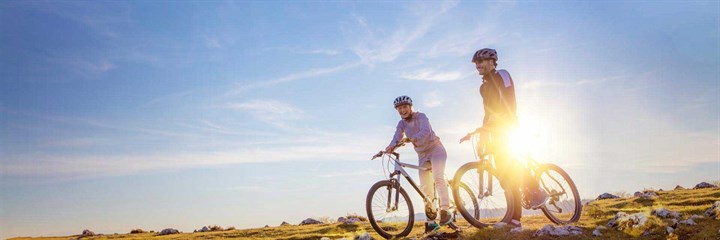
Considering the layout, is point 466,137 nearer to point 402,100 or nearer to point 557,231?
point 402,100

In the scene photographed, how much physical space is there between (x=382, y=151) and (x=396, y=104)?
1197mm

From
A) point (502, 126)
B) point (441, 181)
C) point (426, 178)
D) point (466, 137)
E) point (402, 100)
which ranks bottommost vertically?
point (441, 181)

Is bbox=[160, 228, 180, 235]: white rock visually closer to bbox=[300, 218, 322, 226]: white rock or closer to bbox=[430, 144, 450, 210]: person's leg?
bbox=[300, 218, 322, 226]: white rock

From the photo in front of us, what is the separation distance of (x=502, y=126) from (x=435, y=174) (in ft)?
6.13

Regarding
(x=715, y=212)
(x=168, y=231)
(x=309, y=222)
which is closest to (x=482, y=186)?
(x=715, y=212)

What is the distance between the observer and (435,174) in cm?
1078

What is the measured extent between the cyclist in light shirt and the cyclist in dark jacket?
995 mm

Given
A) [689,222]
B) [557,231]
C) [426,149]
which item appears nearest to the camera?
[557,231]

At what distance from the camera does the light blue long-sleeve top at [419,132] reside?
1077 cm

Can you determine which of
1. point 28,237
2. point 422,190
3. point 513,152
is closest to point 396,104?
point 422,190

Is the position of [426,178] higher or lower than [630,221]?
higher

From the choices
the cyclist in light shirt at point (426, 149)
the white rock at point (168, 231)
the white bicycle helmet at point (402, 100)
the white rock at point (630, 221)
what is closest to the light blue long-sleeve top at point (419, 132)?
the cyclist in light shirt at point (426, 149)

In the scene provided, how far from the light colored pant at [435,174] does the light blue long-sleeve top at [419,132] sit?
13 centimetres

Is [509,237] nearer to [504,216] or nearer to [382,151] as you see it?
[504,216]
